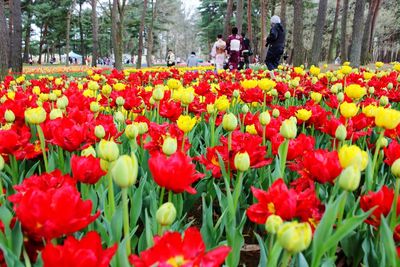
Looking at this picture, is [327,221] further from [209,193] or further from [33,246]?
[209,193]

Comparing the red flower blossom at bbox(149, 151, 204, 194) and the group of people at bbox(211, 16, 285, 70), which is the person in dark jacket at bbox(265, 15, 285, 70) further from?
the red flower blossom at bbox(149, 151, 204, 194)

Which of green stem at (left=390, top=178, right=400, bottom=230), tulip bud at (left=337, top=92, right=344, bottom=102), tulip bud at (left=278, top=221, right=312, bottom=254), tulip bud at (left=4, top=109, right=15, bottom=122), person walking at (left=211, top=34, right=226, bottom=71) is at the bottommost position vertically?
green stem at (left=390, top=178, right=400, bottom=230)

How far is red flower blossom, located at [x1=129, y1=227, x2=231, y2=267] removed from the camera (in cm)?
75

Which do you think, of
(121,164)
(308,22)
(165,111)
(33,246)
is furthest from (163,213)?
(308,22)

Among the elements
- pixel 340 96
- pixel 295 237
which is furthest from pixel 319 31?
pixel 295 237

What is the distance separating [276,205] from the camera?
3.33ft

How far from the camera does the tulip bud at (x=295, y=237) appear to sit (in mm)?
763

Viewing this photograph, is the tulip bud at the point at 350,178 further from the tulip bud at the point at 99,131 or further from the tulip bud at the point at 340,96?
the tulip bud at the point at 340,96

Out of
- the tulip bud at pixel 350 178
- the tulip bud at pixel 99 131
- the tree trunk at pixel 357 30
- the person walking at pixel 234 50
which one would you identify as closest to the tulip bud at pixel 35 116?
the tulip bud at pixel 99 131

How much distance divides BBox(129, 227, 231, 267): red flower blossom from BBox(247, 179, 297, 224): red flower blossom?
27 cm

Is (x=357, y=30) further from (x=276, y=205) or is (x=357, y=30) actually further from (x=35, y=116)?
(x=276, y=205)

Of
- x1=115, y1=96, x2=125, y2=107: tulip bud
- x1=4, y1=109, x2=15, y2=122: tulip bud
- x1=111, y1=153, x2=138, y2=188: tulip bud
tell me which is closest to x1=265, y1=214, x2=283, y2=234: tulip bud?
x1=111, y1=153, x2=138, y2=188: tulip bud

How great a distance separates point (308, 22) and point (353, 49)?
30.5 metres

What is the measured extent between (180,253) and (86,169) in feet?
1.74
